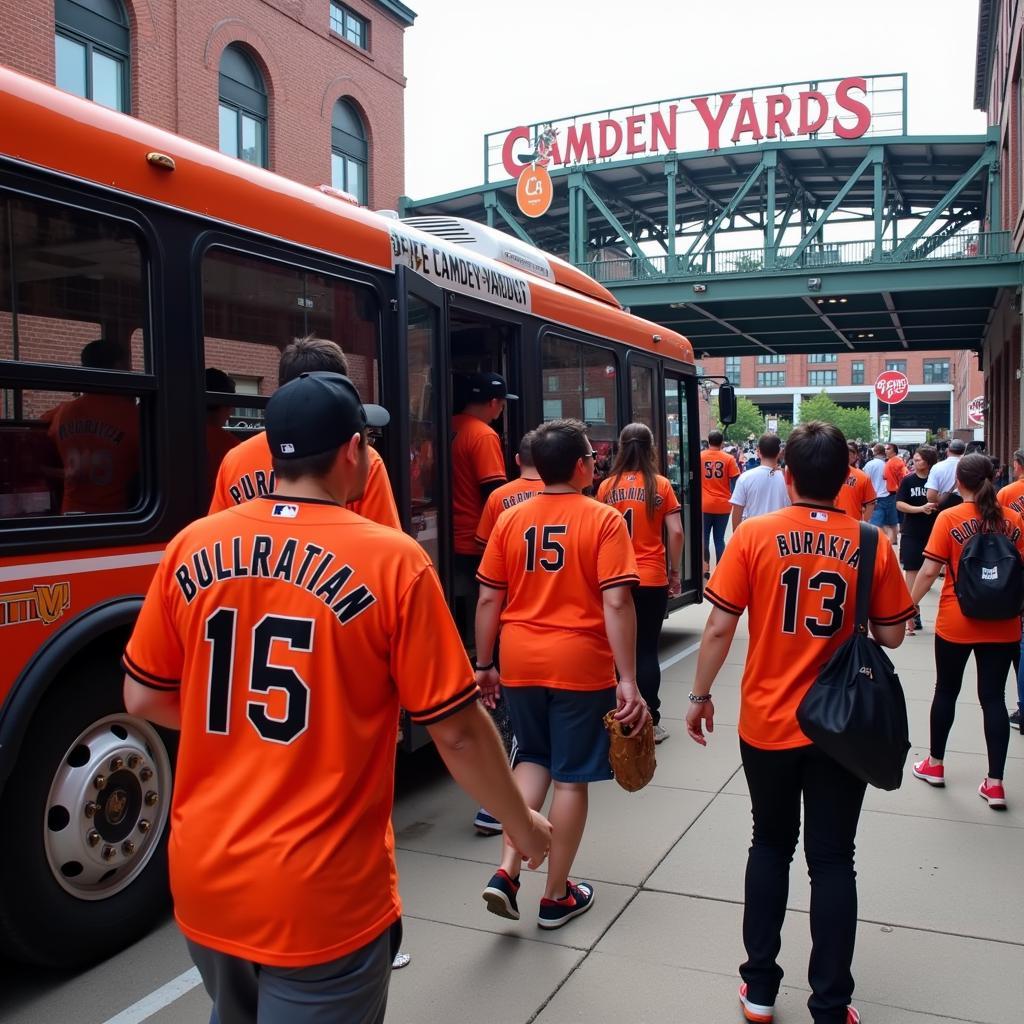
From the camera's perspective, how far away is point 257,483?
3.77m

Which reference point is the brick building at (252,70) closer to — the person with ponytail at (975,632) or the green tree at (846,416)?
the person with ponytail at (975,632)

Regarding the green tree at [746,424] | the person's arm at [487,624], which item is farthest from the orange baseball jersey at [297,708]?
the green tree at [746,424]

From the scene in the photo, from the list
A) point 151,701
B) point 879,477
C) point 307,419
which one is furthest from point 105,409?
point 879,477

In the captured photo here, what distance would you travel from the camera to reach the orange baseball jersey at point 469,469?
237 inches

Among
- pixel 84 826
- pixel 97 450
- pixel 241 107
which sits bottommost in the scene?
pixel 84 826

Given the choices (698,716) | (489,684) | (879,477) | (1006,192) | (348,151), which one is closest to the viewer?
(698,716)

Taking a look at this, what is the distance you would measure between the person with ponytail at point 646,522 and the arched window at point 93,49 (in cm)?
1320

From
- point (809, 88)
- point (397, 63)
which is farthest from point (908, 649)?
point (809, 88)

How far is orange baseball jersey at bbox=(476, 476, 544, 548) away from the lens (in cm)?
492

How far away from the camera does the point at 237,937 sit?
1917mm

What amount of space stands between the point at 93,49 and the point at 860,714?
1743 cm

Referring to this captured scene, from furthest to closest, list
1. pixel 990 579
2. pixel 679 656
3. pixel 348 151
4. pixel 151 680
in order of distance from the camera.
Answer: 1. pixel 348 151
2. pixel 679 656
3. pixel 990 579
4. pixel 151 680

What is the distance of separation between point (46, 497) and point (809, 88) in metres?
29.8

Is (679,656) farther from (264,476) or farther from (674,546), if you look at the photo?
(264,476)
